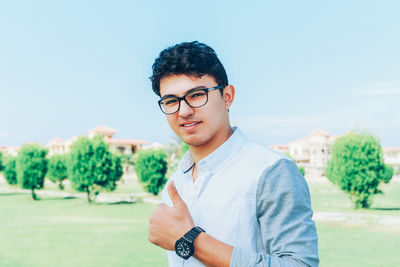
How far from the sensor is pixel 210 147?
1.99m

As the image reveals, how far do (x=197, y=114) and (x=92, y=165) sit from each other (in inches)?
1063

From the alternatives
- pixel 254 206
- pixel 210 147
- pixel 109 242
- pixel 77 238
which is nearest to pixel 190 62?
pixel 210 147

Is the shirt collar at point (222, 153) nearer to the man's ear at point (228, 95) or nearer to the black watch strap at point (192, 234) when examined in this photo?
the man's ear at point (228, 95)

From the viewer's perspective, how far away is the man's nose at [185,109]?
188cm

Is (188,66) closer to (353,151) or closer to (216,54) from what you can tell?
(216,54)

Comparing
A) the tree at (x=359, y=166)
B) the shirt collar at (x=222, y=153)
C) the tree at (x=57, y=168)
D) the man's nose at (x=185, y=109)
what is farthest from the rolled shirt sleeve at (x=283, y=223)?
the tree at (x=57, y=168)

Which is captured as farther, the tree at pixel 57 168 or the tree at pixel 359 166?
the tree at pixel 57 168

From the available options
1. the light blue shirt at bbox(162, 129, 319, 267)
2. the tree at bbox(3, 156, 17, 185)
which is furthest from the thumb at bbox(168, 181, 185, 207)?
the tree at bbox(3, 156, 17, 185)

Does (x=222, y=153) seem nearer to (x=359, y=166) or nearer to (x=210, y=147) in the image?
(x=210, y=147)

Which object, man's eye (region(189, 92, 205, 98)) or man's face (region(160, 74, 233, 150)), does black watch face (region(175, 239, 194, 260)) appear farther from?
man's eye (region(189, 92, 205, 98))

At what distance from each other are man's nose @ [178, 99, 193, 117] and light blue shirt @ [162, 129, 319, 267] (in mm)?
225

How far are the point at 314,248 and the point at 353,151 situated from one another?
874 inches

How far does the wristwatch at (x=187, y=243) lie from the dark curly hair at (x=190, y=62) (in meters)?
0.71

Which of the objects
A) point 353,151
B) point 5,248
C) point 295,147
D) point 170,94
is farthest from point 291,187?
point 295,147
